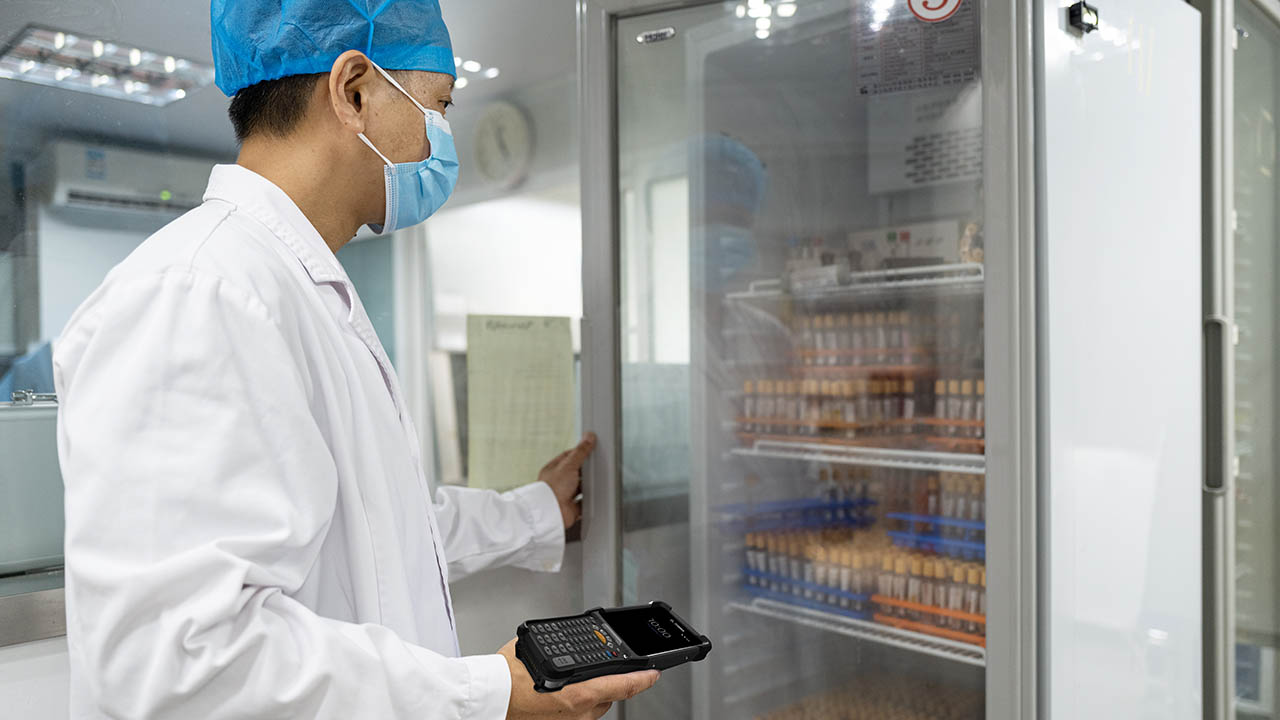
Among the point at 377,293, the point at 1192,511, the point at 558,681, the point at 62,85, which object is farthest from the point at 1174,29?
the point at 62,85

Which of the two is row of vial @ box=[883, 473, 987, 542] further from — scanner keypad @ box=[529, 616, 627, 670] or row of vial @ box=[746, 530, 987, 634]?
scanner keypad @ box=[529, 616, 627, 670]

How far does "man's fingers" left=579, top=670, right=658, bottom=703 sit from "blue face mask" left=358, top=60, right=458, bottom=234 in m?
0.63

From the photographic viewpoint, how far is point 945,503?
1.89 metres

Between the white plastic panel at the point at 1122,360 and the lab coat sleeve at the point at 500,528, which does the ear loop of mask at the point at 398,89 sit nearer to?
the lab coat sleeve at the point at 500,528

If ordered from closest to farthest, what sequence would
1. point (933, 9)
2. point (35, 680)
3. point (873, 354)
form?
point (35, 680) < point (933, 9) < point (873, 354)

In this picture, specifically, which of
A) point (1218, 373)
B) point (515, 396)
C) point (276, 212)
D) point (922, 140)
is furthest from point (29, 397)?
point (1218, 373)

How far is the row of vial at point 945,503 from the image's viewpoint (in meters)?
1.87

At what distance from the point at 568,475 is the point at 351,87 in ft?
3.14

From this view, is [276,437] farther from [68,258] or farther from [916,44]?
[916,44]

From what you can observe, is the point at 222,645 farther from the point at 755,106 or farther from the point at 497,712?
the point at 755,106

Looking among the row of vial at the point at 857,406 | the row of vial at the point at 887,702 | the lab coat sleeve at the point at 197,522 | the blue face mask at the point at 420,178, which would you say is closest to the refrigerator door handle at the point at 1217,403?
the row of vial at the point at 857,406

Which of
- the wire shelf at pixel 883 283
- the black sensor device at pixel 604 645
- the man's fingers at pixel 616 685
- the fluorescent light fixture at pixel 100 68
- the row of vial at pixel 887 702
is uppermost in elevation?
the fluorescent light fixture at pixel 100 68

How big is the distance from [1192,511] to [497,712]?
5.54 feet

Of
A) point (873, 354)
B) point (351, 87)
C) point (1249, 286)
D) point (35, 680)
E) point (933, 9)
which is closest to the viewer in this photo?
point (351, 87)
